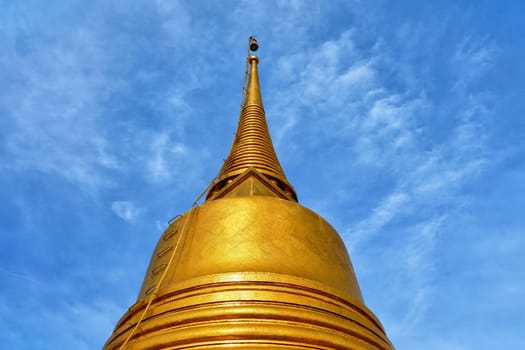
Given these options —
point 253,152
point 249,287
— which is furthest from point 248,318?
point 253,152

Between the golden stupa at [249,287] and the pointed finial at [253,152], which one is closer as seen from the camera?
the golden stupa at [249,287]

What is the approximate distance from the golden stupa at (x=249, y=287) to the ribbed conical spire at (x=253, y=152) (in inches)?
80.1

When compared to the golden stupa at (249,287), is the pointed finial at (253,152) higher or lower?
higher

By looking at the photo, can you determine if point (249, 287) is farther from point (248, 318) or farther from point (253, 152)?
point (253, 152)

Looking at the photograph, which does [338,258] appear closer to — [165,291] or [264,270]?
[264,270]

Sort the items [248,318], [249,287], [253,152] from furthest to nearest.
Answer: [253,152]
[249,287]
[248,318]

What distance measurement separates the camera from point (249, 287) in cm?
457

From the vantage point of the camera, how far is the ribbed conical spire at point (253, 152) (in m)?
8.24

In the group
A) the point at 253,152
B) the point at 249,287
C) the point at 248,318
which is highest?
the point at 253,152

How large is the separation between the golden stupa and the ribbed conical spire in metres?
2.03

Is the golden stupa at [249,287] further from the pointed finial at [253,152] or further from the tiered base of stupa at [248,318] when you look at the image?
the pointed finial at [253,152]

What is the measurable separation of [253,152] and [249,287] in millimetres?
4358

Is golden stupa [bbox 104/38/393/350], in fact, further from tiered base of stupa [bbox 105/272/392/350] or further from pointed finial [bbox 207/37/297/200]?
pointed finial [bbox 207/37/297/200]

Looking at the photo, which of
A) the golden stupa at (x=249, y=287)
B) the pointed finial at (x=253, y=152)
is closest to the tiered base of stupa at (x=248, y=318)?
the golden stupa at (x=249, y=287)
